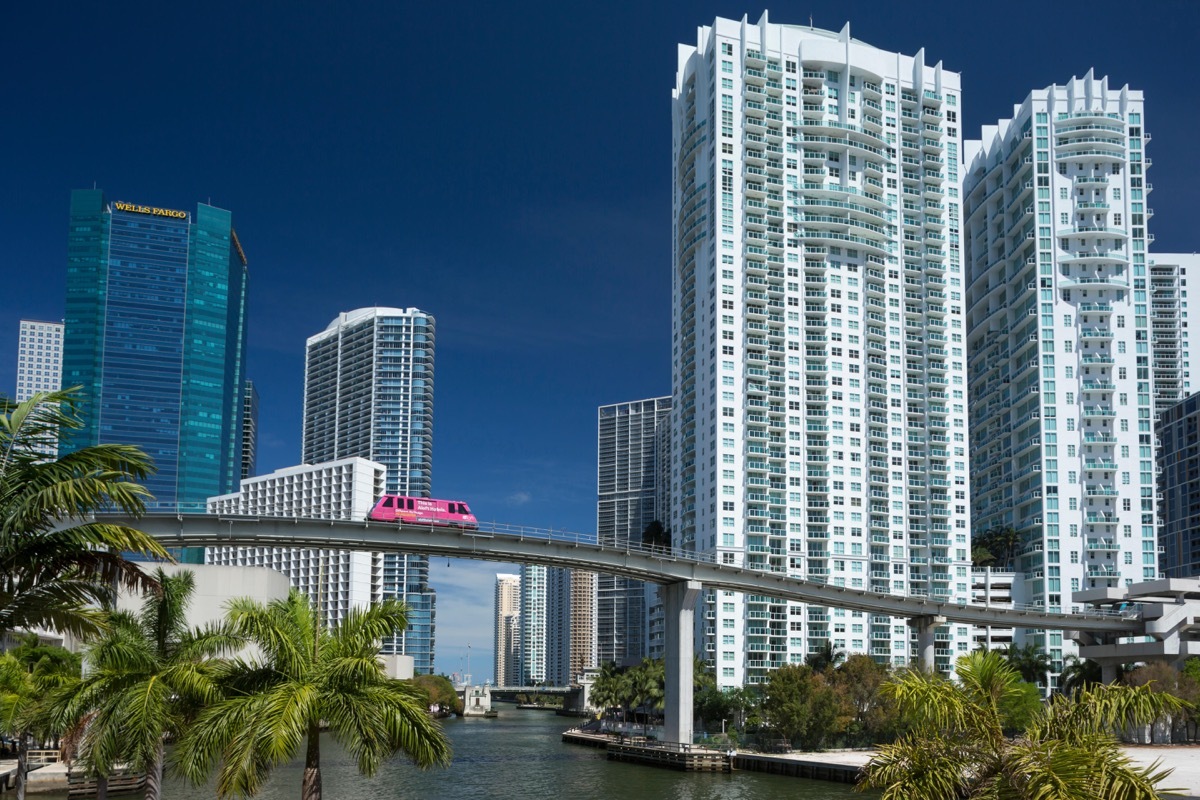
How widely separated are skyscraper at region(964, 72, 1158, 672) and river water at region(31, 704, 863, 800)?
9392 cm

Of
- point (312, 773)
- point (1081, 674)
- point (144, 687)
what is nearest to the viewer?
point (312, 773)

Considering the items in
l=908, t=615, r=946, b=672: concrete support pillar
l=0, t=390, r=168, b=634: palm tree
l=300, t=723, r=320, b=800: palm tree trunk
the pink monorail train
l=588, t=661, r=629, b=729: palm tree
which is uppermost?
the pink monorail train

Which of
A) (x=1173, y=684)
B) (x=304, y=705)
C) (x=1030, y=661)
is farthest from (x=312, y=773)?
(x=1030, y=661)

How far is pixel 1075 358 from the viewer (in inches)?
7057

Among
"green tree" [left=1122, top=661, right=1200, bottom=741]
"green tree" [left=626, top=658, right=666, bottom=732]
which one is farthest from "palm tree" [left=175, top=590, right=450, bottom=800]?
"green tree" [left=626, top=658, right=666, bottom=732]

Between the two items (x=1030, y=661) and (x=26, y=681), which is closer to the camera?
(x=26, y=681)

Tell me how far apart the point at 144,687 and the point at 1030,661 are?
14353 cm

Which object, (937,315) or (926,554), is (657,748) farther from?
(937,315)

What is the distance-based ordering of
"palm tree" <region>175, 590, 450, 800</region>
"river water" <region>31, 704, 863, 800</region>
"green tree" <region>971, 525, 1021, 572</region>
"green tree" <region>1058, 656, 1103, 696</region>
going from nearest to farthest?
1. "palm tree" <region>175, 590, 450, 800</region>
2. "river water" <region>31, 704, 863, 800</region>
3. "green tree" <region>1058, 656, 1103, 696</region>
4. "green tree" <region>971, 525, 1021, 572</region>

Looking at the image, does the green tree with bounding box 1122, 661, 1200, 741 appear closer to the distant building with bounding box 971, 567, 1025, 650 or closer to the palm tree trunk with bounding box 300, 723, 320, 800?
the distant building with bounding box 971, 567, 1025, 650

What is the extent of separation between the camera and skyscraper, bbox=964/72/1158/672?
171375 millimetres

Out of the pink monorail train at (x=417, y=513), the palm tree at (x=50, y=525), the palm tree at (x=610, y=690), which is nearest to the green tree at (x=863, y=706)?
the palm tree at (x=610, y=690)

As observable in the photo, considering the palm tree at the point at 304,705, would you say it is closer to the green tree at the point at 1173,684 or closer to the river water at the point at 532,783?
the river water at the point at 532,783

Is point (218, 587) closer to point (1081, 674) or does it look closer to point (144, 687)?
point (1081, 674)
